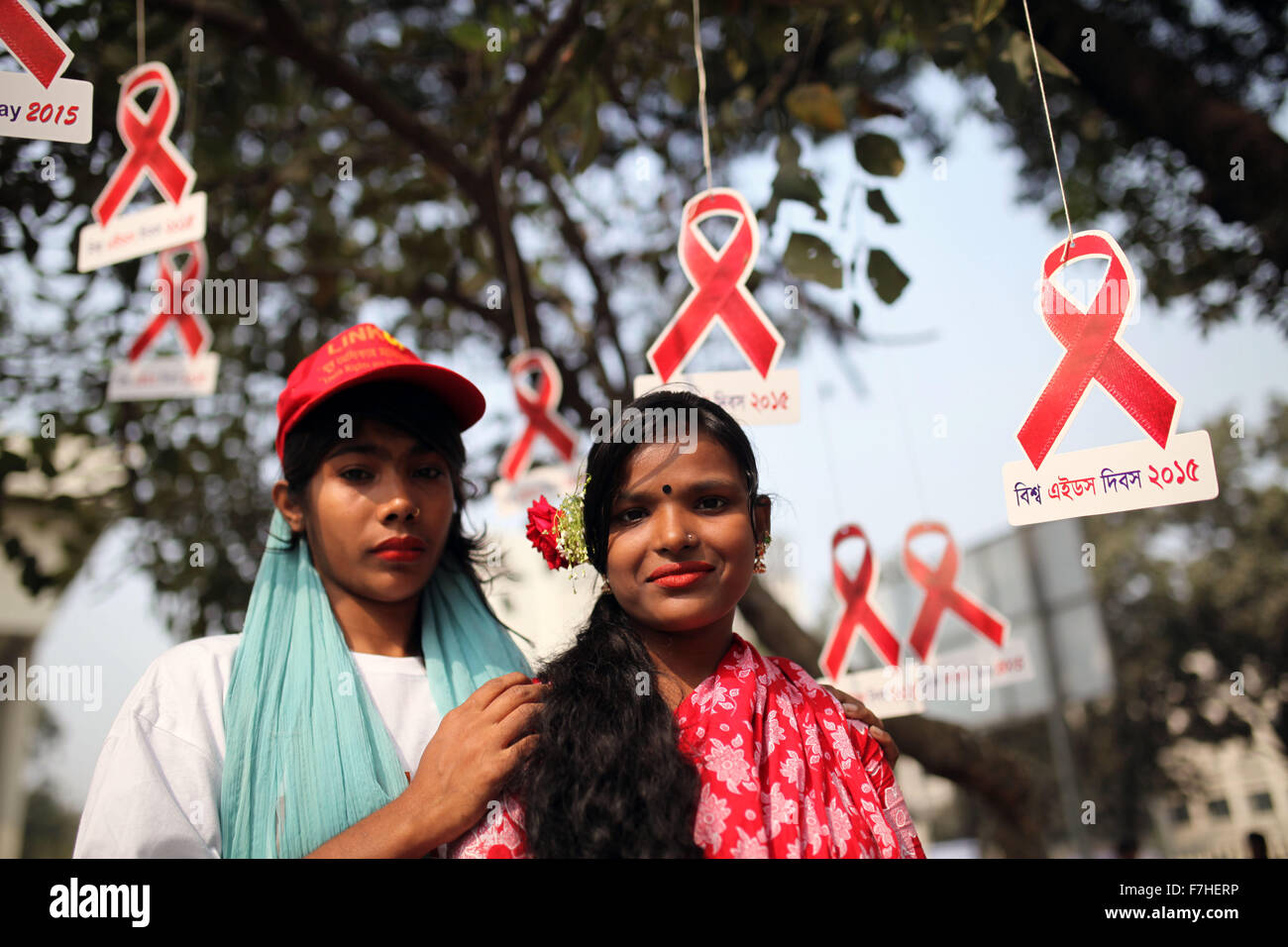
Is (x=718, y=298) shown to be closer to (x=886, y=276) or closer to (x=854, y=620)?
(x=886, y=276)

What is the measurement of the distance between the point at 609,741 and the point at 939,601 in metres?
2.85

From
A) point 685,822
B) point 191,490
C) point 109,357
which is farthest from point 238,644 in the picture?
point 191,490

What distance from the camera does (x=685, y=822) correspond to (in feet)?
4.94

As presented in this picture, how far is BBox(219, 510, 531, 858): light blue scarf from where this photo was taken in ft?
5.81

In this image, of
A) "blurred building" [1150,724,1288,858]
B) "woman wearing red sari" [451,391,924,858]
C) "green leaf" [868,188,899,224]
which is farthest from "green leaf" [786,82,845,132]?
"blurred building" [1150,724,1288,858]

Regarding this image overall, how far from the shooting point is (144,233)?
2.50m

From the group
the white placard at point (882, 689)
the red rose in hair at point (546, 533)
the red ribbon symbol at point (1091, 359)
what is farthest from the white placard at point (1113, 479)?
the white placard at point (882, 689)

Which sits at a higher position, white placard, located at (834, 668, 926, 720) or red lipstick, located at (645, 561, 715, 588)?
red lipstick, located at (645, 561, 715, 588)

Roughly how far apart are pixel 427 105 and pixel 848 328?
2689 millimetres

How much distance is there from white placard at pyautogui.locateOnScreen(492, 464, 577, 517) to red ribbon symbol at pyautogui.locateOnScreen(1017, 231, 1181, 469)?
238 centimetres

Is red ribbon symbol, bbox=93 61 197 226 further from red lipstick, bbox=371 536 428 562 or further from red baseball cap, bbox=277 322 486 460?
red lipstick, bbox=371 536 428 562
